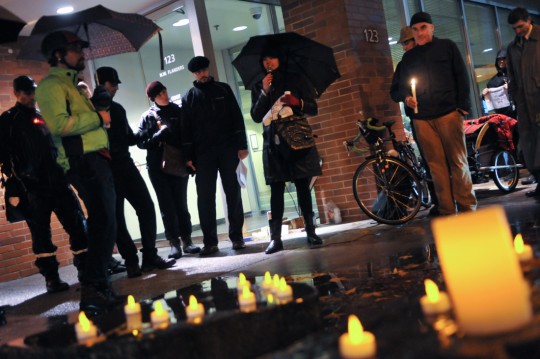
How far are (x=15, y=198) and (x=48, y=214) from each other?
31 centimetres

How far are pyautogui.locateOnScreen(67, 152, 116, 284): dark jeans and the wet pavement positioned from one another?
359 millimetres

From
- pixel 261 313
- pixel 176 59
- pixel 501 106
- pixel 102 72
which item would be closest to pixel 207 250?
pixel 102 72

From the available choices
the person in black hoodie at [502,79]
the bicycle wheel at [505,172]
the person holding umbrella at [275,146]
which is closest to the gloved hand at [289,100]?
the person holding umbrella at [275,146]

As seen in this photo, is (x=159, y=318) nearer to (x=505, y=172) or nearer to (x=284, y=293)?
(x=284, y=293)

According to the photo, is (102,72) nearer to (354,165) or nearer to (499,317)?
(354,165)

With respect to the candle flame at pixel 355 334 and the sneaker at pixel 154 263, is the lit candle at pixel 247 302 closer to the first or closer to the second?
the candle flame at pixel 355 334

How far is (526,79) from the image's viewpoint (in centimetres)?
616

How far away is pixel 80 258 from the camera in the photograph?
532 centimetres

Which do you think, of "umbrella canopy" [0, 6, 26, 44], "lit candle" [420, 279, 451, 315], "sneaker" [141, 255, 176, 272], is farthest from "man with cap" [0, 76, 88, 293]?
"lit candle" [420, 279, 451, 315]

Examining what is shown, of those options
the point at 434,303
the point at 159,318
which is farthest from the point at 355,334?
the point at 159,318

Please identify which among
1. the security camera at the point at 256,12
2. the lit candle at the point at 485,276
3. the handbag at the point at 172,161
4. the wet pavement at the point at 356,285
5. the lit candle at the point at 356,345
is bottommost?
the wet pavement at the point at 356,285

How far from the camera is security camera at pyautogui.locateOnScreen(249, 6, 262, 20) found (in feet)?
28.6

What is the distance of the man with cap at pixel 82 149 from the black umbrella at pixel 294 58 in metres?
1.88

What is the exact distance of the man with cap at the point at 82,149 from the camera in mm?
4117
